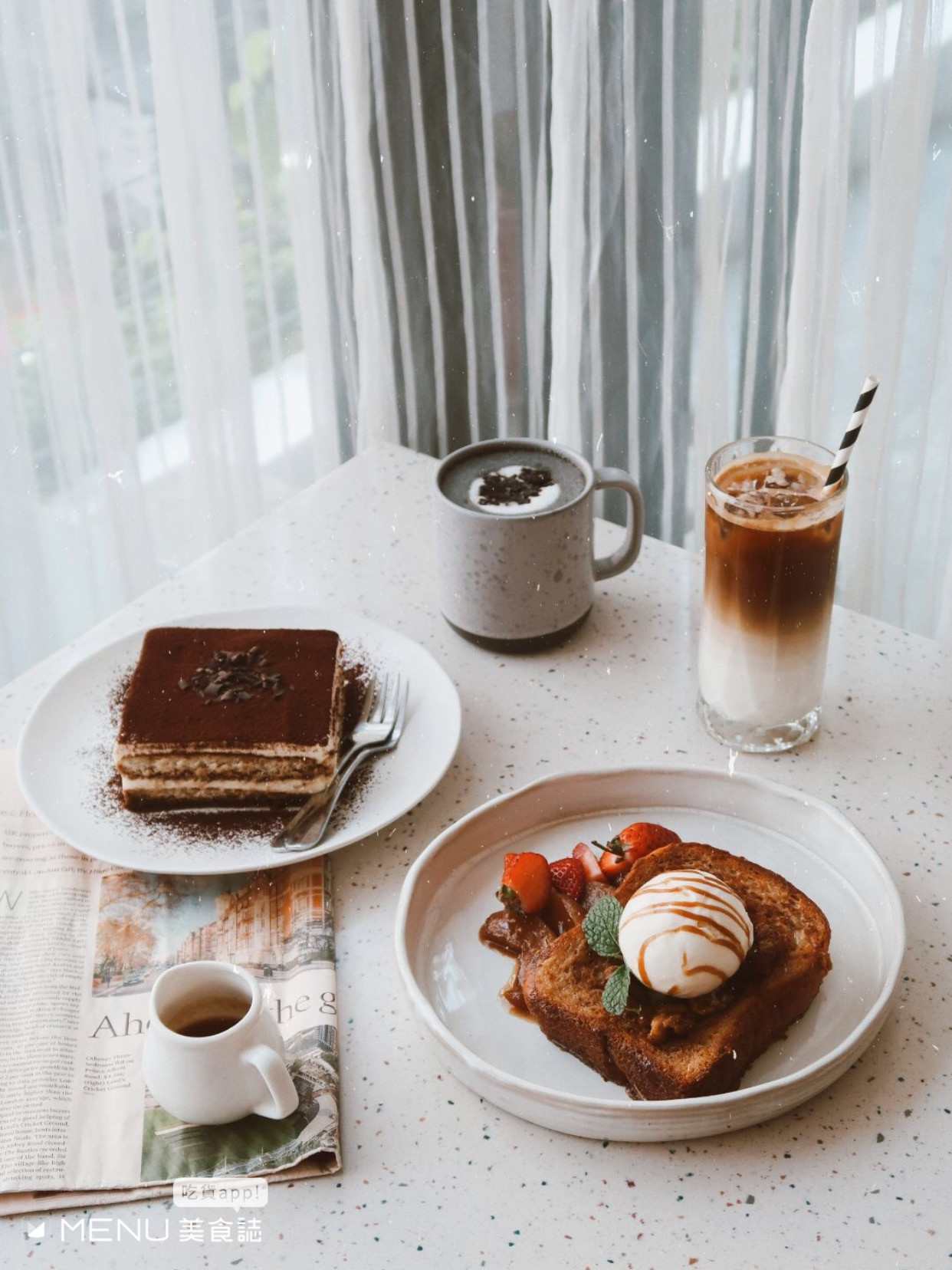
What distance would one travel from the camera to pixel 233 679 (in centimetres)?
120

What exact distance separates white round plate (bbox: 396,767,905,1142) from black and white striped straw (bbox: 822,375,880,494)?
10.6 inches

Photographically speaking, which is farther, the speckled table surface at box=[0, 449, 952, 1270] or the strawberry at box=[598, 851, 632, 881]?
the strawberry at box=[598, 851, 632, 881]

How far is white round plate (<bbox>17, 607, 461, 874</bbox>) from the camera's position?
109 cm

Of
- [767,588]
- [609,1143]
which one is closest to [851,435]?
[767,588]

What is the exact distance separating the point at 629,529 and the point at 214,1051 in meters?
0.75

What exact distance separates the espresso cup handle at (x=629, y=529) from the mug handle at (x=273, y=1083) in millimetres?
689

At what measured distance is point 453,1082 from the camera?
0.93m

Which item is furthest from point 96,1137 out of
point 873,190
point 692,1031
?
point 873,190

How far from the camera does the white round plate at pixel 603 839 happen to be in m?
0.86

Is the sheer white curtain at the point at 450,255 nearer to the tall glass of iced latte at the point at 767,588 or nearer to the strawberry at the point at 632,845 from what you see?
the tall glass of iced latte at the point at 767,588

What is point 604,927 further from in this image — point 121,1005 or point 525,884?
point 121,1005

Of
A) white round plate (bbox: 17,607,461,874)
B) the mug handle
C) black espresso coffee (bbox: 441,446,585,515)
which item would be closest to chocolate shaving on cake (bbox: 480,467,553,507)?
black espresso coffee (bbox: 441,446,585,515)

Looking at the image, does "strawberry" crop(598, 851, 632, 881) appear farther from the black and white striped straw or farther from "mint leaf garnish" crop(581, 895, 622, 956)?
the black and white striped straw

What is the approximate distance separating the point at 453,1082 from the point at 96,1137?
0.25m
